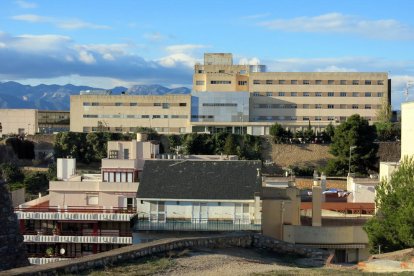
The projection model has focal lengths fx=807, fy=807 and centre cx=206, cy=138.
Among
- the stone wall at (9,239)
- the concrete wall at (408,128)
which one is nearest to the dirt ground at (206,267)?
the stone wall at (9,239)

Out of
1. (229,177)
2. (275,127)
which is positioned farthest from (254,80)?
(229,177)

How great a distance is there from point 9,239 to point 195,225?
13.0m

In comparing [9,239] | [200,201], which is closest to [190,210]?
[200,201]

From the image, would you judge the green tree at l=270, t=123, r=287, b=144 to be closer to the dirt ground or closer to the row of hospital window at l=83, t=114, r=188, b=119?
the row of hospital window at l=83, t=114, r=188, b=119

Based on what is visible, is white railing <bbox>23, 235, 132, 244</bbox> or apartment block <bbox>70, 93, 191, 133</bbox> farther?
apartment block <bbox>70, 93, 191, 133</bbox>

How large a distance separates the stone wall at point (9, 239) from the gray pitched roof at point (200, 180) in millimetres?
12645

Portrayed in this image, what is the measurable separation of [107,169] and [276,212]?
11.9 meters

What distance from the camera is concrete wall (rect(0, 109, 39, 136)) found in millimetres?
105125

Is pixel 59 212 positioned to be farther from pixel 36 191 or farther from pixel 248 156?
pixel 248 156

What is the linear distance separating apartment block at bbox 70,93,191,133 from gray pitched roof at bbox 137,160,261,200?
191 feet

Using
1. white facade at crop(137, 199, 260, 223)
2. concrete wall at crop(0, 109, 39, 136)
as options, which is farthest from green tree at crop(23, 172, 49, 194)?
concrete wall at crop(0, 109, 39, 136)

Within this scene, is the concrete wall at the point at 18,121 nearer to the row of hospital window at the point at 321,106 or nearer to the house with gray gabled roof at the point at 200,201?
the row of hospital window at the point at 321,106

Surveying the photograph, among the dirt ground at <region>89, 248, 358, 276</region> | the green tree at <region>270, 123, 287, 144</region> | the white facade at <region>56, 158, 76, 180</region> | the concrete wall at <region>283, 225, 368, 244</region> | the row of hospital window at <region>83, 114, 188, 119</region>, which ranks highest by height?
the row of hospital window at <region>83, 114, 188, 119</region>

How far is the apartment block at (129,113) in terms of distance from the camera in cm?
9562
